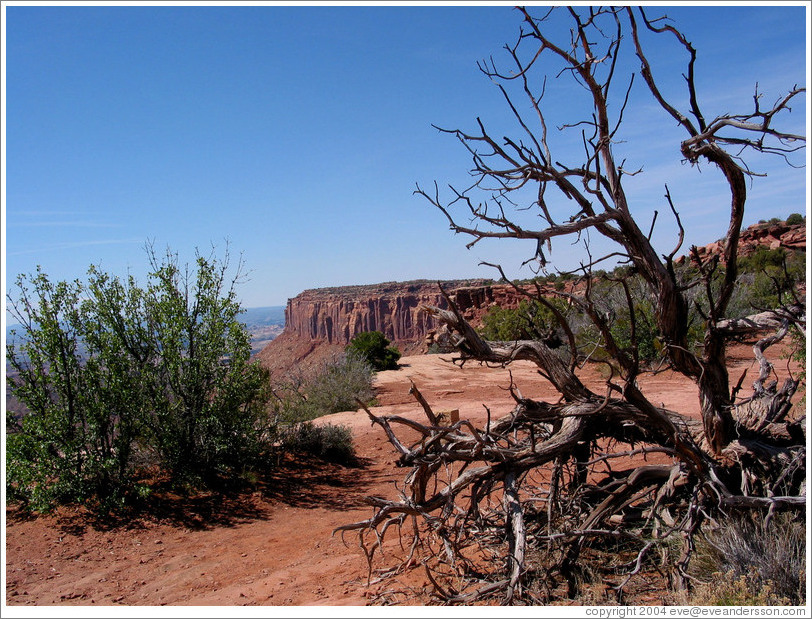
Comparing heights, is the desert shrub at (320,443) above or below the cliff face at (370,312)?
below

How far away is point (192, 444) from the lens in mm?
9047

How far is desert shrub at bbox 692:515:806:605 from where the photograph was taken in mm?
3598

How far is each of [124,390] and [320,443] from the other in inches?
158

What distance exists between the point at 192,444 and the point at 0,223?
5451mm

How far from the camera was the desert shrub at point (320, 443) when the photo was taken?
442 inches

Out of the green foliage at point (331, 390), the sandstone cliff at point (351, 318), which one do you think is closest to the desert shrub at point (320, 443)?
the green foliage at point (331, 390)

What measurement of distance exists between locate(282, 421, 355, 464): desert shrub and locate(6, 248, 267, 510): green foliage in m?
1.58

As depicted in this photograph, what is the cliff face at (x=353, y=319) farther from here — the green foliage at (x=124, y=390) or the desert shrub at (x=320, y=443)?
the green foliage at (x=124, y=390)

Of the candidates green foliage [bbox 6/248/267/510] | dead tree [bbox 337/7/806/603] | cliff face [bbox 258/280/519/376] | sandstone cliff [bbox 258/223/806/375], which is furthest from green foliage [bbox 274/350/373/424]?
cliff face [bbox 258/280/519/376]

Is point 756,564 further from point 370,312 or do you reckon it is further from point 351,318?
point 351,318

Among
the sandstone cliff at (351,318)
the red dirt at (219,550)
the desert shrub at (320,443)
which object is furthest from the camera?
the sandstone cliff at (351,318)

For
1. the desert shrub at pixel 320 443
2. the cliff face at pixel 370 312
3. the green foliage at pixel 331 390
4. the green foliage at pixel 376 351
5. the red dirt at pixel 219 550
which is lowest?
the red dirt at pixel 219 550

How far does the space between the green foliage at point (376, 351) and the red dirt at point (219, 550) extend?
1519 centimetres

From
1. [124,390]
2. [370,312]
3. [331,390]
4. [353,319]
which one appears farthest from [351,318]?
[124,390]
